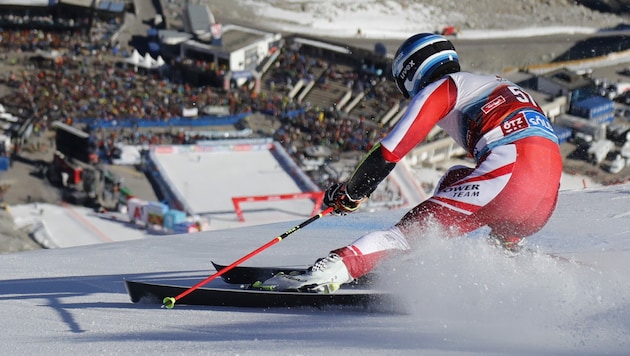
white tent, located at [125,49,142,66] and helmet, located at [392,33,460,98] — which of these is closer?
helmet, located at [392,33,460,98]

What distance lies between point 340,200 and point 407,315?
626mm

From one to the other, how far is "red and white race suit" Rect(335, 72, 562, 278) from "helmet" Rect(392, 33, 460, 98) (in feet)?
0.33

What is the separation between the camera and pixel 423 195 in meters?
21.2

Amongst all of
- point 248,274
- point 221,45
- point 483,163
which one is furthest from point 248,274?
point 221,45

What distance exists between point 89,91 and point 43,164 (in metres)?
6.42

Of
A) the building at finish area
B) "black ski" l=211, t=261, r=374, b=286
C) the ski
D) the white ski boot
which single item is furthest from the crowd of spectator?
the white ski boot

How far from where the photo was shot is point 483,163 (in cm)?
404

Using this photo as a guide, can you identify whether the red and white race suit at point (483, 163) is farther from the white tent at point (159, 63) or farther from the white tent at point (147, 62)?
the white tent at point (159, 63)

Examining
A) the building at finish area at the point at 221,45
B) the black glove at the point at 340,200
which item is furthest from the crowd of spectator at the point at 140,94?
the black glove at the point at 340,200

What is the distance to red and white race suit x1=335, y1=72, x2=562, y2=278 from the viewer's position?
3.99 m

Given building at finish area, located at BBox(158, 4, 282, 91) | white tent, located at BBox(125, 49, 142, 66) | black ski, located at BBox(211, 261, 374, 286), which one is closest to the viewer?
black ski, located at BBox(211, 261, 374, 286)

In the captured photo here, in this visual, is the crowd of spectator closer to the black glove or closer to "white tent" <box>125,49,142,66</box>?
"white tent" <box>125,49,142,66</box>

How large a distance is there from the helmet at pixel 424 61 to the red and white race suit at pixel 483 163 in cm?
10

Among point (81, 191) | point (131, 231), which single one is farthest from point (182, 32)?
point (131, 231)
